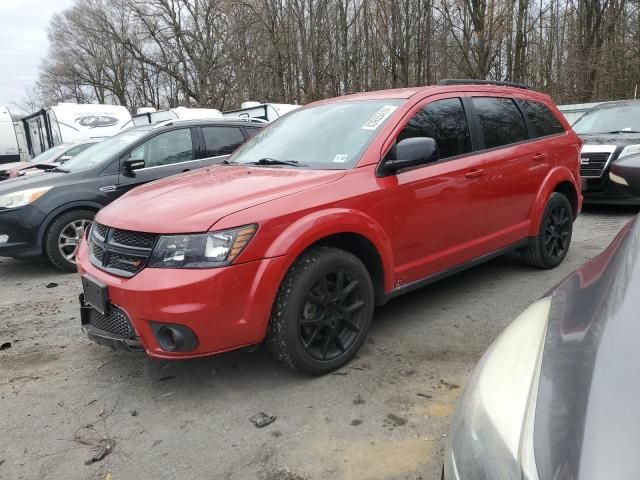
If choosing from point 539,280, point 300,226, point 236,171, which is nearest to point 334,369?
point 300,226

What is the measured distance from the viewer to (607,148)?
7.68 meters

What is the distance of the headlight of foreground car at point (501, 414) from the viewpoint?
1179mm

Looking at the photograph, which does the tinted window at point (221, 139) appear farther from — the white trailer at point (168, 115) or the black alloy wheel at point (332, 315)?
the white trailer at point (168, 115)

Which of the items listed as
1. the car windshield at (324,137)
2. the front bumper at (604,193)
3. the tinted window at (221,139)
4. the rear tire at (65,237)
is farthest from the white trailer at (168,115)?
the car windshield at (324,137)

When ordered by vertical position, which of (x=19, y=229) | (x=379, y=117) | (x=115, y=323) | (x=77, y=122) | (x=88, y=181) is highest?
(x=77, y=122)

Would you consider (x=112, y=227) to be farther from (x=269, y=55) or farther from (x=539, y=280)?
(x=269, y=55)

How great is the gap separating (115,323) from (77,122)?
1456 cm

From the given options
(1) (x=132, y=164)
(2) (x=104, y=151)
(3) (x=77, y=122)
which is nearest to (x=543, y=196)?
(1) (x=132, y=164)

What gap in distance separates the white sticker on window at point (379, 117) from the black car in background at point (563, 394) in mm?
2084

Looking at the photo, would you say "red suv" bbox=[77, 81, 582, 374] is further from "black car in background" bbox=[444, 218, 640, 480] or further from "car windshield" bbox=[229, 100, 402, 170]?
"black car in background" bbox=[444, 218, 640, 480]

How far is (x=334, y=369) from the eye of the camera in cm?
316

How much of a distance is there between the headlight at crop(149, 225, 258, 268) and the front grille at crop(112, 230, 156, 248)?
5.9 inches

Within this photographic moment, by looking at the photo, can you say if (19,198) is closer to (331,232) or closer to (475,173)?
(331,232)

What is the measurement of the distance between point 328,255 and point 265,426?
101 cm
